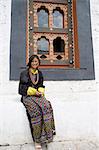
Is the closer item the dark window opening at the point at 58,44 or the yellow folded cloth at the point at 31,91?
the yellow folded cloth at the point at 31,91

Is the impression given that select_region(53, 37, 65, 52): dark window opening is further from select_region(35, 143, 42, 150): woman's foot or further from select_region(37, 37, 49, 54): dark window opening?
select_region(35, 143, 42, 150): woman's foot

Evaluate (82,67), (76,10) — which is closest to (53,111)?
(82,67)

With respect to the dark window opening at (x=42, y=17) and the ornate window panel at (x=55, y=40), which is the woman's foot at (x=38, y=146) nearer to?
the ornate window panel at (x=55, y=40)

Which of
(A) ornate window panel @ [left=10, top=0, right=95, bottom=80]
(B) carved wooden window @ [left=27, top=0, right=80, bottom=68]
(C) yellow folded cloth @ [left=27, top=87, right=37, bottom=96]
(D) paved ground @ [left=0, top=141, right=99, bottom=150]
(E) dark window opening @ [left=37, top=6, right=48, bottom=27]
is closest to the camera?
(C) yellow folded cloth @ [left=27, top=87, right=37, bottom=96]

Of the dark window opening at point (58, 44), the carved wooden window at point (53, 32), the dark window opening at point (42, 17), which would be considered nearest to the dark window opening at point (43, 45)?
the carved wooden window at point (53, 32)

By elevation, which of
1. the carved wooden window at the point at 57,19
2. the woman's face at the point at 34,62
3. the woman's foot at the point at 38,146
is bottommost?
the woman's foot at the point at 38,146

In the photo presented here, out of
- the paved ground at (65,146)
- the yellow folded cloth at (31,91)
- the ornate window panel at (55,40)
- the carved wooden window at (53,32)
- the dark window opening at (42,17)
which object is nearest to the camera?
the yellow folded cloth at (31,91)

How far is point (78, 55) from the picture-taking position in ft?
15.5

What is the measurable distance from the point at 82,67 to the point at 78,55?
0.22m

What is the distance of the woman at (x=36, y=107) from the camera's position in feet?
13.0

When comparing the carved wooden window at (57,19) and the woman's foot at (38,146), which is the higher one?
the carved wooden window at (57,19)

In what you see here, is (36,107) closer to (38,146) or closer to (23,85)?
(23,85)

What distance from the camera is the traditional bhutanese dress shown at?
395 centimetres

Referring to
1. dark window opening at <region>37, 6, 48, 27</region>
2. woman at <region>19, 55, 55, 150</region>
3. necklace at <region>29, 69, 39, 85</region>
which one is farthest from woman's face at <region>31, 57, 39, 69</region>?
dark window opening at <region>37, 6, 48, 27</region>
